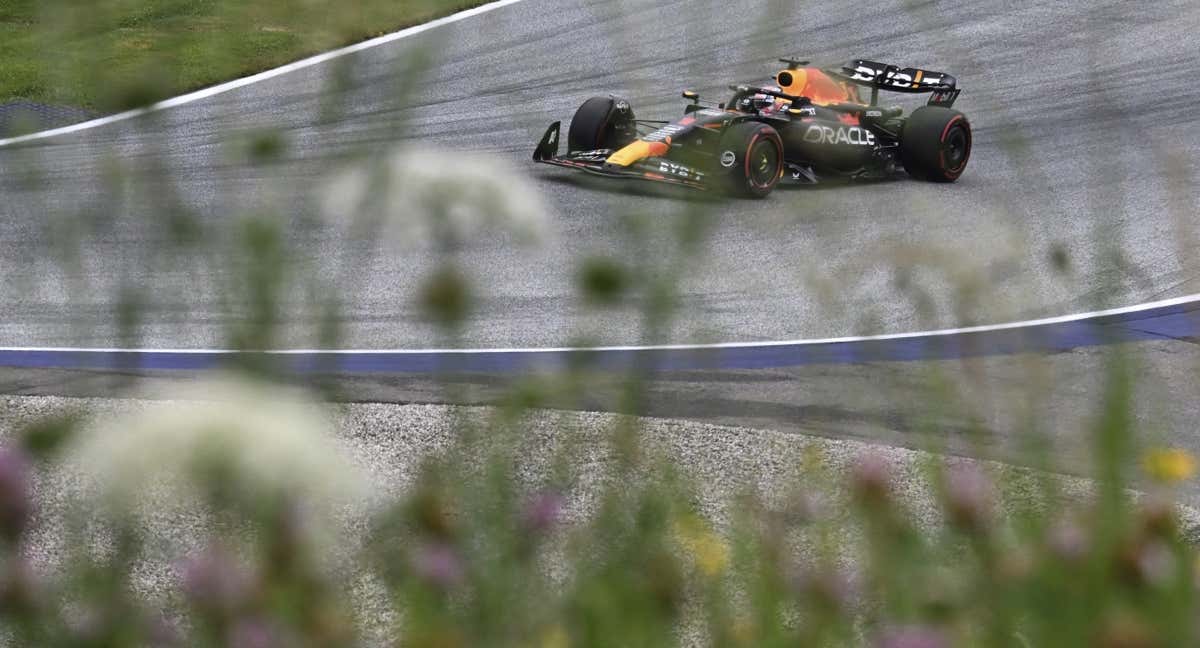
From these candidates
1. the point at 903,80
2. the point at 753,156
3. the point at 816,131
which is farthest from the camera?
the point at 903,80

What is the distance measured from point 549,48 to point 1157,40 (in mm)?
5587

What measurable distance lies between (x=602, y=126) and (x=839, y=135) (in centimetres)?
140

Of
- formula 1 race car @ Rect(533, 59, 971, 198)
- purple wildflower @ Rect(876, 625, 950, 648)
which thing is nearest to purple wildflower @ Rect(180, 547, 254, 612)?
purple wildflower @ Rect(876, 625, 950, 648)

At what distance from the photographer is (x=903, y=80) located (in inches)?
372

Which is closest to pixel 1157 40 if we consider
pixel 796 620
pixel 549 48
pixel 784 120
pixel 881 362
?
pixel 549 48

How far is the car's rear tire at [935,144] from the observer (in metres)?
8.98

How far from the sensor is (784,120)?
886 centimetres

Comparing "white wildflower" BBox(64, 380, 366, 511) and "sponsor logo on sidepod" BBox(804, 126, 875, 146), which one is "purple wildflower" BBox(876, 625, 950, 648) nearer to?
"white wildflower" BBox(64, 380, 366, 511)

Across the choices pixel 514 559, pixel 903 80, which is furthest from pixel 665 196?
pixel 903 80

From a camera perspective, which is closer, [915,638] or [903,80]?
[915,638]

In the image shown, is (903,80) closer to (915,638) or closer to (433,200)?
(433,200)

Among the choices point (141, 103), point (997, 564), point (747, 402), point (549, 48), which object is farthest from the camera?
point (549, 48)

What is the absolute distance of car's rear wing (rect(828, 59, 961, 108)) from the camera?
30.8 ft

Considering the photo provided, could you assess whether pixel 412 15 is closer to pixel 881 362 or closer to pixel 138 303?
pixel 138 303
